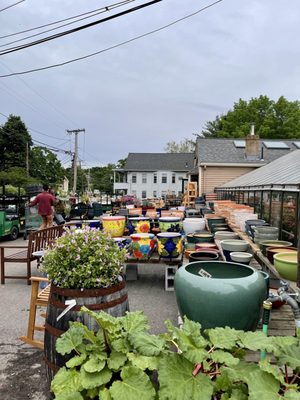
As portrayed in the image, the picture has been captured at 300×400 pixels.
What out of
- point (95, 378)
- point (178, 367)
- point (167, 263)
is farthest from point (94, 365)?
point (167, 263)

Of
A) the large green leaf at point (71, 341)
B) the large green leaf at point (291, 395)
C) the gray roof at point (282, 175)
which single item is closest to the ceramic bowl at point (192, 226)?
the gray roof at point (282, 175)

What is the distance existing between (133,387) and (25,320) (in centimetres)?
334

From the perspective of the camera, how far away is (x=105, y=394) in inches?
57.6

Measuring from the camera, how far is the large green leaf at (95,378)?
1.54 meters

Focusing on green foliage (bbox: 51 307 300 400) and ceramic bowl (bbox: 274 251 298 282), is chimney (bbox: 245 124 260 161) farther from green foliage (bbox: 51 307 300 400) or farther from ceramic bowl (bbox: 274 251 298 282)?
green foliage (bbox: 51 307 300 400)

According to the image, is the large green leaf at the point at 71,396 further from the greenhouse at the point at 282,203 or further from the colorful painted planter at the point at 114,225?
the colorful painted planter at the point at 114,225

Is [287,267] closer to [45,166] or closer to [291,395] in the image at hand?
[291,395]

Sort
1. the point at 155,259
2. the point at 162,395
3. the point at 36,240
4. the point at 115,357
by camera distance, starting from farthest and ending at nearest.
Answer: the point at 36,240, the point at 155,259, the point at 115,357, the point at 162,395

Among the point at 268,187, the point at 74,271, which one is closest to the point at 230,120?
the point at 268,187

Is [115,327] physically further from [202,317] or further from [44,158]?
[44,158]

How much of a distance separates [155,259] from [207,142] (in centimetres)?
2038

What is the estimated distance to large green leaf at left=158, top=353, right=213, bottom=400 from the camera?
50.8 inches

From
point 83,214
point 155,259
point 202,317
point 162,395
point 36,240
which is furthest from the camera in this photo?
point 83,214

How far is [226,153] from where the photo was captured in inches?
898
